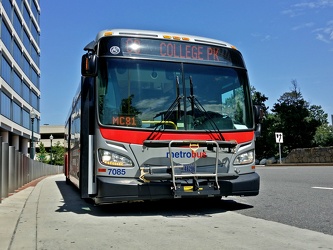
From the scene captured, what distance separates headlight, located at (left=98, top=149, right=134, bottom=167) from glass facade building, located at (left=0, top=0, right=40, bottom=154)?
28.0 meters

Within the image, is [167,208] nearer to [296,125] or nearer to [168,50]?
[168,50]

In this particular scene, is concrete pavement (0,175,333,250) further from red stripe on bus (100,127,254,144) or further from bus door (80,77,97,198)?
red stripe on bus (100,127,254,144)

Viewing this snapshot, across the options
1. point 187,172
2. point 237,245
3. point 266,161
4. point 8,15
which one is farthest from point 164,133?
point 8,15

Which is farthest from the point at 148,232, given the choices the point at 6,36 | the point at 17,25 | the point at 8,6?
the point at 17,25

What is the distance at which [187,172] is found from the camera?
718cm

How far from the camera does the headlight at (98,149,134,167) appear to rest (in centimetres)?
696

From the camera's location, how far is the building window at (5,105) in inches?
1606

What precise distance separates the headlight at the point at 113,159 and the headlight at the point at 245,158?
2.06m

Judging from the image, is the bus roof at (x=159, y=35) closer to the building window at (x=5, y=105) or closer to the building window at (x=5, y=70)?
the building window at (x=5, y=70)

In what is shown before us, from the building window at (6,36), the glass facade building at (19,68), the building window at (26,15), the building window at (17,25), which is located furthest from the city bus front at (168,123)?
the building window at (26,15)

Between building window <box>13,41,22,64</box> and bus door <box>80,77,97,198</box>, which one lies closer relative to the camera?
bus door <box>80,77,97,198</box>

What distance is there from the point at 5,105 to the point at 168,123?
127 ft

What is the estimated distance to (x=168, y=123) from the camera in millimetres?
7305

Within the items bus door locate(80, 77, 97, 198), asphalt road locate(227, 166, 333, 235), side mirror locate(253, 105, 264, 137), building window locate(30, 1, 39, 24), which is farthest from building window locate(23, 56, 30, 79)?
side mirror locate(253, 105, 264, 137)
